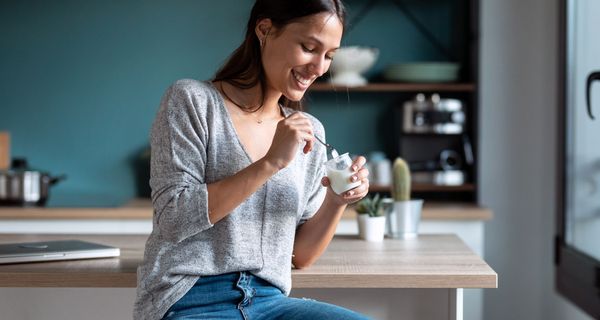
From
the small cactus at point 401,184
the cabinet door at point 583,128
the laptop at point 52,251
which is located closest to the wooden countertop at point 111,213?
the cabinet door at point 583,128

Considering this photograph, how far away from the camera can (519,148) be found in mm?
4176

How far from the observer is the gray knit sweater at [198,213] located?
6.14ft

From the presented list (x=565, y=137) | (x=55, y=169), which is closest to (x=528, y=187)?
(x=565, y=137)

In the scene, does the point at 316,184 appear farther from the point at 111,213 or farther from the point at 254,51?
the point at 111,213

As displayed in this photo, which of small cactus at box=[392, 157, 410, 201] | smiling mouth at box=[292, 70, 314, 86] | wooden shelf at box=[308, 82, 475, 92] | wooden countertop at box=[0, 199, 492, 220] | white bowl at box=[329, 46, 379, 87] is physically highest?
white bowl at box=[329, 46, 379, 87]

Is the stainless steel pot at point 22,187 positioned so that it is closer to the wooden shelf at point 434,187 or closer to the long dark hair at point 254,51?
the wooden shelf at point 434,187

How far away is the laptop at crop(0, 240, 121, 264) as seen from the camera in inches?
85.9

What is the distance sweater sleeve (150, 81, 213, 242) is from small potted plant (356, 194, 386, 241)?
0.79m

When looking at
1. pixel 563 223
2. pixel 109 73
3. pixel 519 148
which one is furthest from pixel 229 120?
pixel 109 73

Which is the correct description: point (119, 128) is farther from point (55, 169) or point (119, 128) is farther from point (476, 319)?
point (476, 319)

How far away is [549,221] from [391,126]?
83cm

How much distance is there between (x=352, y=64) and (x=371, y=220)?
1.65 metres

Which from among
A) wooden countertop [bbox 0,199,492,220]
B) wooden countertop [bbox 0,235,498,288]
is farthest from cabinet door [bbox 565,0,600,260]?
wooden countertop [bbox 0,235,498,288]

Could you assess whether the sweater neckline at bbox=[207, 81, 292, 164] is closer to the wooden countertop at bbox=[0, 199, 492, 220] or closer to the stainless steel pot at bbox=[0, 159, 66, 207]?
the wooden countertop at bbox=[0, 199, 492, 220]
